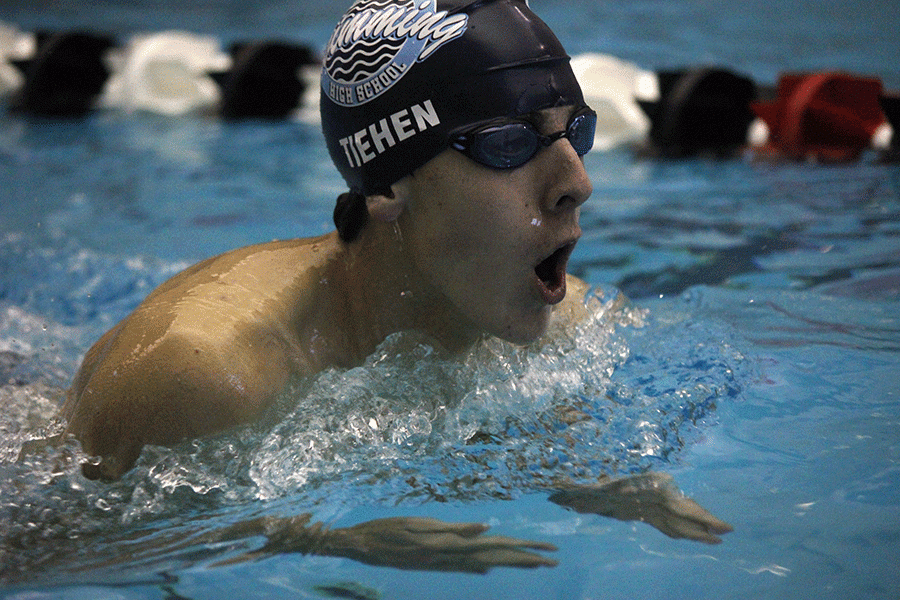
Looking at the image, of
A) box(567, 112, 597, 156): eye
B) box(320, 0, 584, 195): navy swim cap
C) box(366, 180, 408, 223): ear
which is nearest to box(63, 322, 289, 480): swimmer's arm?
box(366, 180, 408, 223): ear

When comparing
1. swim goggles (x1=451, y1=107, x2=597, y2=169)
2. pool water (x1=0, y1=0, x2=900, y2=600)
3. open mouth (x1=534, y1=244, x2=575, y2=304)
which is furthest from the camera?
open mouth (x1=534, y1=244, x2=575, y2=304)

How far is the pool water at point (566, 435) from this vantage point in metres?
1.67

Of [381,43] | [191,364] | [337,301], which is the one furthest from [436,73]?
[191,364]

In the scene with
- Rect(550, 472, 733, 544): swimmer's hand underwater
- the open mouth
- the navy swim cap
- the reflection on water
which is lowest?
Rect(550, 472, 733, 544): swimmer's hand underwater

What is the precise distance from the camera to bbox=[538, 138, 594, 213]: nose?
194 centimetres

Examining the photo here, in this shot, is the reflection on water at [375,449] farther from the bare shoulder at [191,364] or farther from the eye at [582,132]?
the eye at [582,132]

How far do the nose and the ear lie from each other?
12.9 inches

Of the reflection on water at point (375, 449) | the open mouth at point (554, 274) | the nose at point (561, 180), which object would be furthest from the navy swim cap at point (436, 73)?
the reflection on water at point (375, 449)

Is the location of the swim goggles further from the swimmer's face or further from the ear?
the ear

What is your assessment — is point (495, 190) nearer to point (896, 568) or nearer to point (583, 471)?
point (583, 471)

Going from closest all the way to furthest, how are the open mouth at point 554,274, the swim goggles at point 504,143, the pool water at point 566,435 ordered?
1. the pool water at point 566,435
2. the swim goggles at point 504,143
3. the open mouth at point 554,274

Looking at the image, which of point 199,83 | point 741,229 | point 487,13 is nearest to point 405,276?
point 487,13

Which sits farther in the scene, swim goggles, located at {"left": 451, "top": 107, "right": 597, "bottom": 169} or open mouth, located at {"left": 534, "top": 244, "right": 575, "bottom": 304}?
open mouth, located at {"left": 534, "top": 244, "right": 575, "bottom": 304}

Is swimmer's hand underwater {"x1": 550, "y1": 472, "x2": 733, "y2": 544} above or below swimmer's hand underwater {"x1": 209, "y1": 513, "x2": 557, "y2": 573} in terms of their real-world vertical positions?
below
